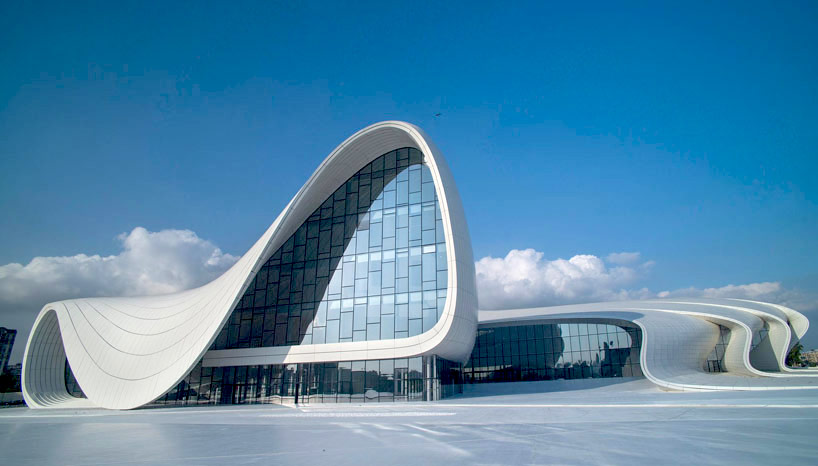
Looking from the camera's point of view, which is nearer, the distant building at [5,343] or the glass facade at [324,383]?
the glass facade at [324,383]

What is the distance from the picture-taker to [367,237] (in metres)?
29.8

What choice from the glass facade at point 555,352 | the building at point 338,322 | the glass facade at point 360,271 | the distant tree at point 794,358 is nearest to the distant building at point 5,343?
the building at point 338,322

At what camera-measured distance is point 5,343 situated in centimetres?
6400

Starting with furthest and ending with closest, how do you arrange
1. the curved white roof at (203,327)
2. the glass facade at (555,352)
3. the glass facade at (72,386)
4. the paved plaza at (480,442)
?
the glass facade at (555,352), the glass facade at (72,386), the curved white roof at (203,327), the paved plaza at (480,442)

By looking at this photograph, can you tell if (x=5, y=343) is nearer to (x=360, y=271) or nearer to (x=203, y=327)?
(x=203, y=327)

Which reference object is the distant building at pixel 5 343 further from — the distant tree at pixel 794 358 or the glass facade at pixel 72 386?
the distant tree at pixel 794 358

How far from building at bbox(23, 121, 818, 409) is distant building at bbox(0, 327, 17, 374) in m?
41.2

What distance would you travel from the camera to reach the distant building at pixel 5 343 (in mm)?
63281

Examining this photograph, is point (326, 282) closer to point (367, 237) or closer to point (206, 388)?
point (367, 237)

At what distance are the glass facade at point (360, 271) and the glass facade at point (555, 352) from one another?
15.9 m

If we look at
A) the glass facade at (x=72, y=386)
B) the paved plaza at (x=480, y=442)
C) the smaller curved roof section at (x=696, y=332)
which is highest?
the smaller curved roof section at (x=696, y=332)

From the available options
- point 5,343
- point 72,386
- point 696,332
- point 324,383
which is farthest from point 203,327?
point 5,343

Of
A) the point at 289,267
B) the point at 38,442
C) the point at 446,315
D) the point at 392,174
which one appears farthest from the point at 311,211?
the point at 38,442

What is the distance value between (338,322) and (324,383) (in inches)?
137
